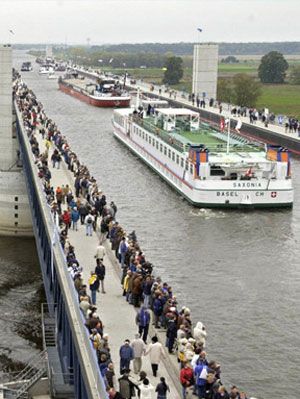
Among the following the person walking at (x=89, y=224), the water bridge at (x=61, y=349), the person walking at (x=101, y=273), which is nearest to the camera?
the water bridge at (x=61, y=349)

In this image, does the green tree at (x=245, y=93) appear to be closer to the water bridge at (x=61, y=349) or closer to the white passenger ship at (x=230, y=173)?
the white passenger ship at (x=230, y=173)

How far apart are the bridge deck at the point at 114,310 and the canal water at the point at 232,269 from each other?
10.5 feet

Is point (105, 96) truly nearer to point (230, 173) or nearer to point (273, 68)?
point (230, 173)

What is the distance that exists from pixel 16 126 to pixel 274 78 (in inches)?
4890

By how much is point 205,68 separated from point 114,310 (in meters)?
80.9

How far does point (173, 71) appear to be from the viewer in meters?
175

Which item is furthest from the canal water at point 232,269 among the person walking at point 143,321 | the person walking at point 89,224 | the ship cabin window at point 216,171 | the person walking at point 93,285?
the person walking at point 93,285

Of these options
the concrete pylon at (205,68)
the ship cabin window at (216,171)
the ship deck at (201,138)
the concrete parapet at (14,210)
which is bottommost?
the concrete parapet at (14,210)

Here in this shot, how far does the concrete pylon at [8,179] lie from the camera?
52.8 meters

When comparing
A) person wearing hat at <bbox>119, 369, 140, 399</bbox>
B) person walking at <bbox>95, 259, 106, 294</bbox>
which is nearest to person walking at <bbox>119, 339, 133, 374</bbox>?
person wearing hat at <bbox>119, 369, 140, 399</bbox>

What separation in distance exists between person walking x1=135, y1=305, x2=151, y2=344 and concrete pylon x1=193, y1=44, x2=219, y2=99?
266ft

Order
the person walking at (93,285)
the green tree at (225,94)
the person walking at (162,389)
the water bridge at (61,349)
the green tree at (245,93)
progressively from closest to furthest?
1. the person walking at (162,389)
2. the water bridge at (61,349)
3. the person walking at (93,285)
4. the green tree at (245,93)
5. the green tree at (225,94)

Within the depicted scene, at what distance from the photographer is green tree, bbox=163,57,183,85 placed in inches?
6845

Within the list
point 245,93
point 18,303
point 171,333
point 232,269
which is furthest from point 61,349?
point 245,93
